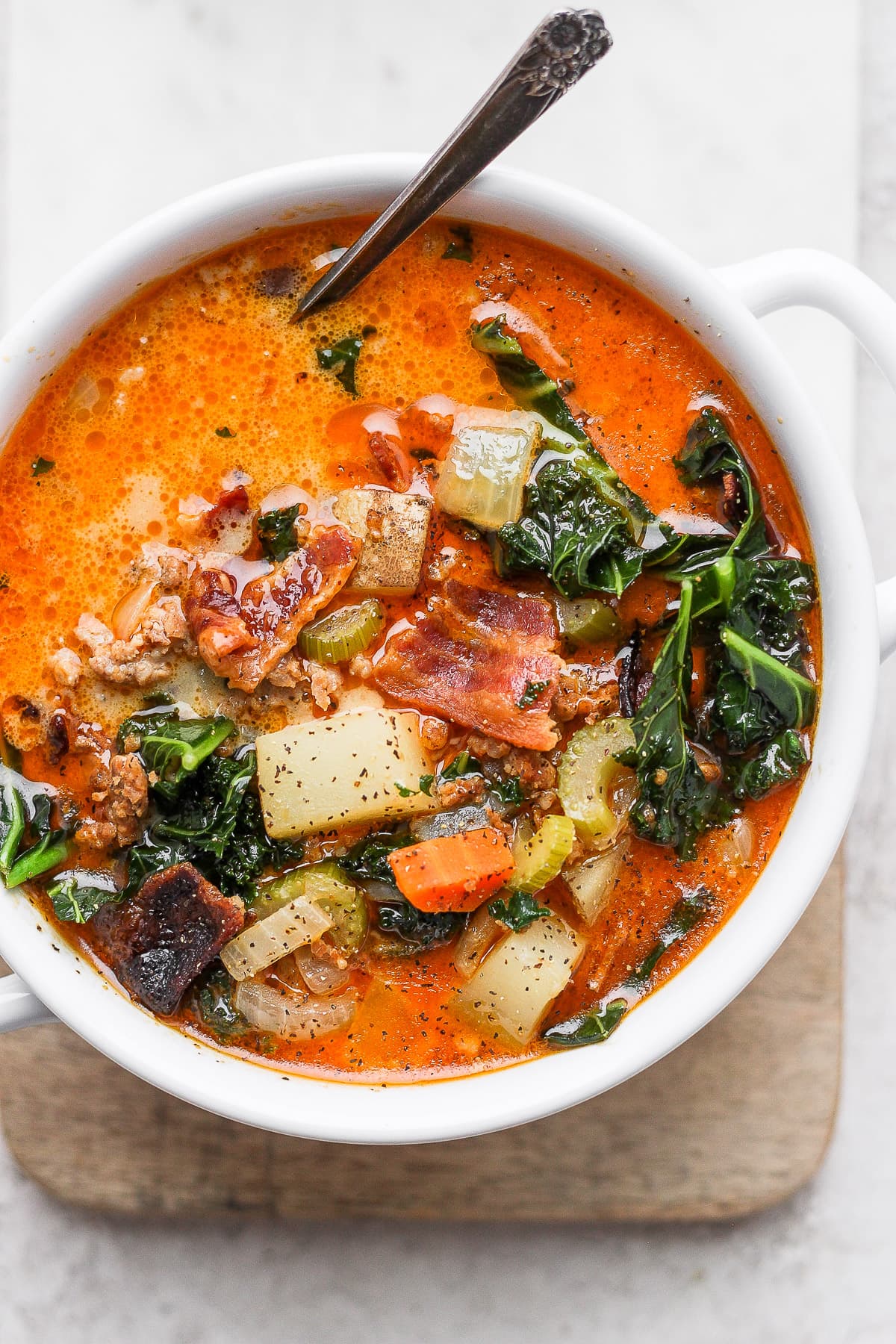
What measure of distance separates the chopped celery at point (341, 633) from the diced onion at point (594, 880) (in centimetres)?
77

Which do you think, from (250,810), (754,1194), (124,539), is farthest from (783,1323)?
(124,539)

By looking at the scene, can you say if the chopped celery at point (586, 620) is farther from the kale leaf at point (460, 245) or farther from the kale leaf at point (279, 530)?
the kale leaf at point (460, 245)

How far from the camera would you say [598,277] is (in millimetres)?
2936

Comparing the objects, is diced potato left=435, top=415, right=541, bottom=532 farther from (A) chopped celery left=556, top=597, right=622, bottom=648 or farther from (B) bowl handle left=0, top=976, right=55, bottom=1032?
(B) bowl handle left=0, top=976, right=55, bottom=1032

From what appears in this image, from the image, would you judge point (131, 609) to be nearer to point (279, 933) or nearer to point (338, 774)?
point (338, 774)

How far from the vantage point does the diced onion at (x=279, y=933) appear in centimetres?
292

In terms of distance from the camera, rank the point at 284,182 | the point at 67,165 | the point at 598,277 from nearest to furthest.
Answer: the point at 284,182 < the point at 598,277 < the point at 67,165

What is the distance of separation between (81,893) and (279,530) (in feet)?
3.42

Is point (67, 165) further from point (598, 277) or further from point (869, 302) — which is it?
point (869, 302)

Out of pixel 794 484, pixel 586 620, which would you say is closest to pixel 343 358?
Result: pixel 586 620

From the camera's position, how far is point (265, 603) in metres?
2.95

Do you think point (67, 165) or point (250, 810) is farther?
point (67, 165)

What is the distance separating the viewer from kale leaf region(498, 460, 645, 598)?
9.45ft

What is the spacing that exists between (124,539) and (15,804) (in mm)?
715
